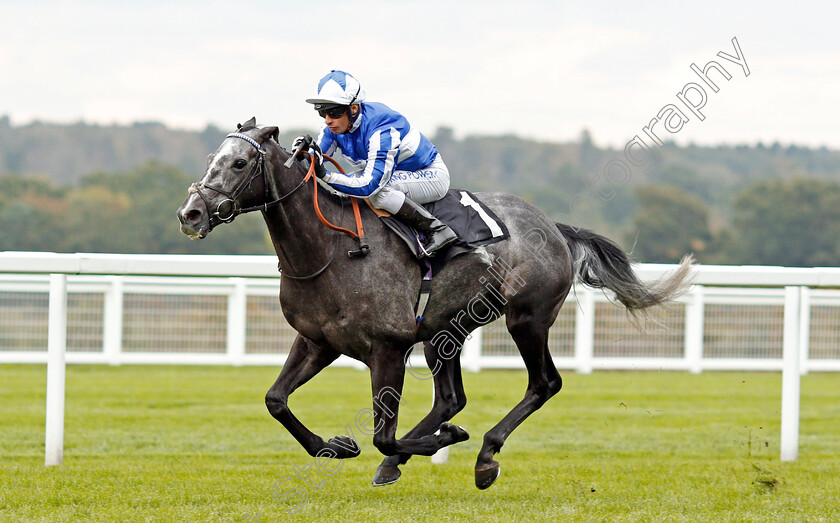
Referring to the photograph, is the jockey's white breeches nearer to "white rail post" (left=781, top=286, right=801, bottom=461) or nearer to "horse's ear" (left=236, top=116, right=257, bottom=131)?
"horse's ear" (left=236, top=116, right=257, bottom=131)

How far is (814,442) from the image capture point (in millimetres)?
7332

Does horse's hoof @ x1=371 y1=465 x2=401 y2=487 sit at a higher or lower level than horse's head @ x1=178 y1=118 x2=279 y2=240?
lower

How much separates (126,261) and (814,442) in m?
4.95

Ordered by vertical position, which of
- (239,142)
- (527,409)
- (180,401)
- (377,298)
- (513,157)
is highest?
(513,157)

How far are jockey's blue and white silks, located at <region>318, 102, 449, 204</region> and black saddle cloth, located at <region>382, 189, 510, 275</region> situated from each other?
98mm

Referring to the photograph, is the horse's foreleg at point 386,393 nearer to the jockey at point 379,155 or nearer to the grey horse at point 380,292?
the grey horse at point 380,292

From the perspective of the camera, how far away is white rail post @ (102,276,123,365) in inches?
432

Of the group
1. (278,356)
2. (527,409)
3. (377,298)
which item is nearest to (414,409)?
(278,356)

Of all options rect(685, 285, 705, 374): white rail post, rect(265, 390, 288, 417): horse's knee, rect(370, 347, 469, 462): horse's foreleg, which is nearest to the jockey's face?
rect(370, 347, 469, 462): horse's foreleg

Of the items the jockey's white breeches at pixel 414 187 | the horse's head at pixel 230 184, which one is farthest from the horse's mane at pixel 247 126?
the jockey's white breeches at pixel 414 187

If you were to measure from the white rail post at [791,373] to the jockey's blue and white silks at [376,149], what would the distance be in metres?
2.49

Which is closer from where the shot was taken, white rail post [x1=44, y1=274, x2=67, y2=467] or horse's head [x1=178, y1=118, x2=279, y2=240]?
horse's head [x1=178, y1=118, x2=279, y2=240]

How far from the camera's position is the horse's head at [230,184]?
157 inches

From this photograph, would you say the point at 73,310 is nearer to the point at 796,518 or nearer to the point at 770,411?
the point at 770,411
